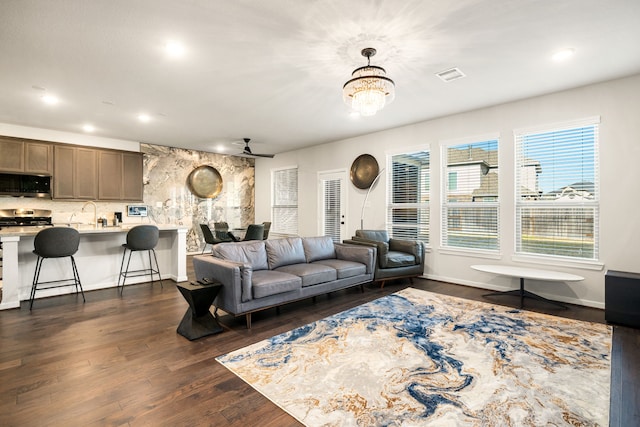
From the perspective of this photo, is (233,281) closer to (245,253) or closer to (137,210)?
(245,253)

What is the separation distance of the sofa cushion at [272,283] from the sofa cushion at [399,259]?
186 cm

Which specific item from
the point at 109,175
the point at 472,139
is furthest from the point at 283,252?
the point at 109,175

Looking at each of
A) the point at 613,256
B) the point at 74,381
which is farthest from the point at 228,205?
the point at 613,256

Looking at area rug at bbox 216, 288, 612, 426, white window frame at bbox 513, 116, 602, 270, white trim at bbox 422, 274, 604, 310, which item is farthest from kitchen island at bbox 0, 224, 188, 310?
white window frame at bbox 513, 116, 602, 270

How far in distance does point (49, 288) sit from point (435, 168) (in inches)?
241

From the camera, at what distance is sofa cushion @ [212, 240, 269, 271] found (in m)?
3.58

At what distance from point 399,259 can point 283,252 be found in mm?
1963

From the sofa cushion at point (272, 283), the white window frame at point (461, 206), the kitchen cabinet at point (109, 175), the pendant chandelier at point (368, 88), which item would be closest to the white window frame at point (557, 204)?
the white window frame at point (461, 206)

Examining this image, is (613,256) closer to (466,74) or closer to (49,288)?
(466,74)

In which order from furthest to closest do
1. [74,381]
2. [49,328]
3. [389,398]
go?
[49,328] → [74,381] → [389,398]

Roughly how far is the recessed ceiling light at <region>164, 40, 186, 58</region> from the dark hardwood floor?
2.78 metres

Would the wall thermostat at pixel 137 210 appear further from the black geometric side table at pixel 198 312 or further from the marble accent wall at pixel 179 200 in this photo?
the black geometric side table at pixel 198 312

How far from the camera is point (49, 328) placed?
10.5ft

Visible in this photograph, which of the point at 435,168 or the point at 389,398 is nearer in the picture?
the point at 389,398
